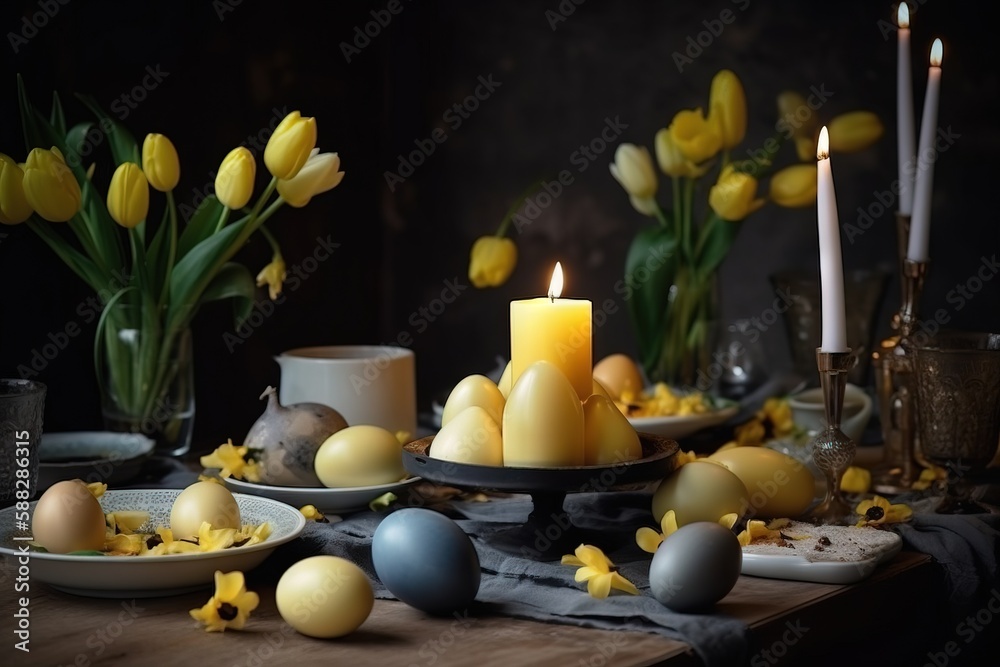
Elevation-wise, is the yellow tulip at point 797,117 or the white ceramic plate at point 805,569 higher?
the yellow tulip at point 797,117

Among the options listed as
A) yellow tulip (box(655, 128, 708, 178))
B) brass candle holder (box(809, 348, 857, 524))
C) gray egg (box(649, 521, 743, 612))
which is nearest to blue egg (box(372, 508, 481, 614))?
gray egg (box(649, 521, 743, 612))

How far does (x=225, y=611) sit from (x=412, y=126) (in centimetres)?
136

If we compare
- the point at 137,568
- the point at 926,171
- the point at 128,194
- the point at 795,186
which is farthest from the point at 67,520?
the point at 795,186

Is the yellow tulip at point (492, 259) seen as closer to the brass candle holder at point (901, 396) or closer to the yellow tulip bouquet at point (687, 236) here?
the yellow tulip bouquet at point (687, 236)

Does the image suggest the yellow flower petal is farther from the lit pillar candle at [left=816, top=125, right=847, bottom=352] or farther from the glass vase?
the glass vase

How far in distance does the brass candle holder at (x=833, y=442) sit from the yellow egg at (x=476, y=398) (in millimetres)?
274

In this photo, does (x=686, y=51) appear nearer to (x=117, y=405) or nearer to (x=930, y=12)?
(x=930, y=12)

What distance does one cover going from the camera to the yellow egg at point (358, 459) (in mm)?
1023

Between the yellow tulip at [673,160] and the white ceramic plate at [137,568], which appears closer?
the white ceramic plate at [137,568]

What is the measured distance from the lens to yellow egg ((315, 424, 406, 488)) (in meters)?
1.02

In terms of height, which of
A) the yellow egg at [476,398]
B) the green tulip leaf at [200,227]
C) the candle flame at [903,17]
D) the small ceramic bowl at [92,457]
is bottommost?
the small ceramic bowl at [92,457]

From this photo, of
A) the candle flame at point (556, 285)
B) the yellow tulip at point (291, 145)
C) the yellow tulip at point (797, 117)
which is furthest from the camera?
the yellow tulip at point (797, 117)

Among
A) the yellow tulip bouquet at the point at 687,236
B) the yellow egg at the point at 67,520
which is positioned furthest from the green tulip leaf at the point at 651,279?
the yellow egg at the point at 67,520

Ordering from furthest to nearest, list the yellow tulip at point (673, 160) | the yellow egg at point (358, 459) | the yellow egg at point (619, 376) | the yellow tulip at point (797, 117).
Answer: the yellow tulip at point (797, 117) → the yellow tulip at point (673, 160) → the yellow egg at point (619, 376) → the yellow egg at point (358, 459)
